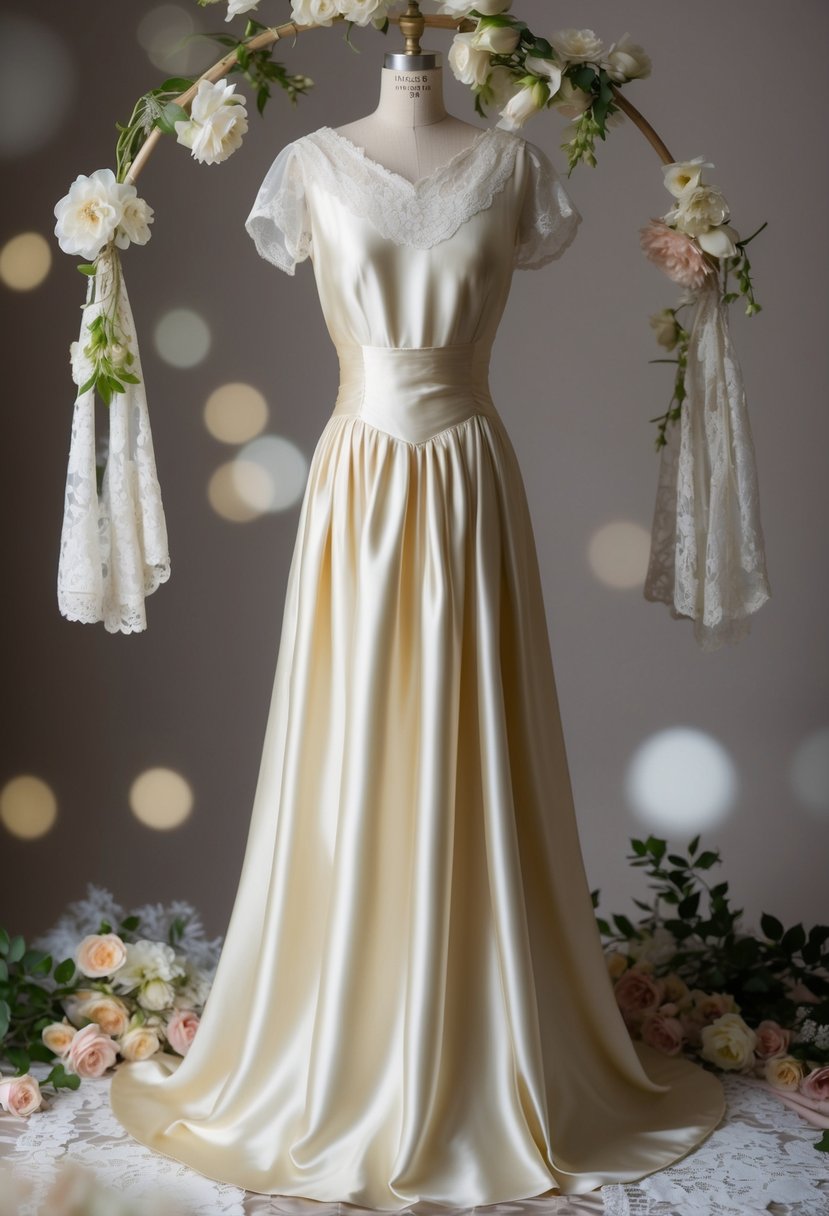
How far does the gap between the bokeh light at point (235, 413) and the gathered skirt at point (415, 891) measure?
118cm

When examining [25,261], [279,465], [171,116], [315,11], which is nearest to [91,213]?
[171,116]

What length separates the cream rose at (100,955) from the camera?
279 cm

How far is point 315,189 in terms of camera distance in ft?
7.27

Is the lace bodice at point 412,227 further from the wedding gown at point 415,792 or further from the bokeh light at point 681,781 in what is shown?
the bokeh light at point 681,781

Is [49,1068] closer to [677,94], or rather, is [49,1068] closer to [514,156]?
[514,156]

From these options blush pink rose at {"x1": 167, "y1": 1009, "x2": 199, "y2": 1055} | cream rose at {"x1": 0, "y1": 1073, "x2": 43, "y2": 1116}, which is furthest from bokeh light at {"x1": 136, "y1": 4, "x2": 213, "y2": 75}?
cream rose at {"x1": 0, "y1": 1073, "x2": 43, "y2": 1116}

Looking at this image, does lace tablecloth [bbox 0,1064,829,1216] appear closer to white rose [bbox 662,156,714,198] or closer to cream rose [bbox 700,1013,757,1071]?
cream rose [bbox 700,1013,757,1071]

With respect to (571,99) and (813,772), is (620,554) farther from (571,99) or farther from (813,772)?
(571,99)

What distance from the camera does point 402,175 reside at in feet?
7.22

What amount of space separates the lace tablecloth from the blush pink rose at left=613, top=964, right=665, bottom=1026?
0.38 m

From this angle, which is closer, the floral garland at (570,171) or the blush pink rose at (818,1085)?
the floral garland at (570,171)

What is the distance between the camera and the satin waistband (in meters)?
2.22

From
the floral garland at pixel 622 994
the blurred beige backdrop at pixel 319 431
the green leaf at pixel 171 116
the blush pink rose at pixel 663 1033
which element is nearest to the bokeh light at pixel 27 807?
the blurred beige backdrop at pixel 319 431

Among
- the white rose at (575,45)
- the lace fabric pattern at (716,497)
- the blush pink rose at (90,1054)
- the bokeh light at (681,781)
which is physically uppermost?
the white rose at (575,45)
